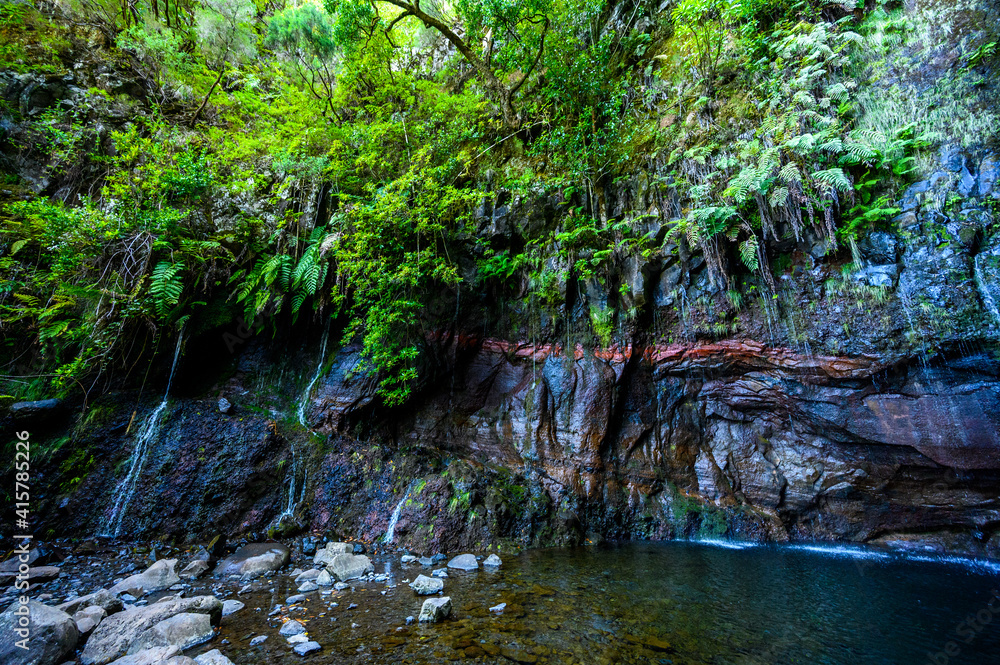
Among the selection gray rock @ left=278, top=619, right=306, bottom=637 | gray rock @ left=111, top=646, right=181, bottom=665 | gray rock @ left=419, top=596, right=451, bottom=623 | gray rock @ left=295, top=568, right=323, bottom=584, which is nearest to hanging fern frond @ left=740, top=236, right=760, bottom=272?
gray rock @ left=419, top=596, right=451, bottom=623

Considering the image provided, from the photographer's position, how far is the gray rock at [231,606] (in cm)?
417

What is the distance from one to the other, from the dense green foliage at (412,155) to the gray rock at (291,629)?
14.9 feet

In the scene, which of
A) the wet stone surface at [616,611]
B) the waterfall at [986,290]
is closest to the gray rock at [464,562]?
the wet stone surface at [616,611]

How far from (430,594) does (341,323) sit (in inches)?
257

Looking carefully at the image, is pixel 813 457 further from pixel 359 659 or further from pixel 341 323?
pixel 341 323

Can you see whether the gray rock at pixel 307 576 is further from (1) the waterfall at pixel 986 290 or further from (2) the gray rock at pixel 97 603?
(1) the waterfall at pixel 986 290

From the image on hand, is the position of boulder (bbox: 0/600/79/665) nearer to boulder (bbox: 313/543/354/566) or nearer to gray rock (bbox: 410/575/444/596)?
boulder (bbox: 313/543/354/566)

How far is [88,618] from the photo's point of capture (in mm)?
3713

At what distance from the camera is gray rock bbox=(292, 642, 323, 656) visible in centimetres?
329

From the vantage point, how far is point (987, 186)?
5.71m

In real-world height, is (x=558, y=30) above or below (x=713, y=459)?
above

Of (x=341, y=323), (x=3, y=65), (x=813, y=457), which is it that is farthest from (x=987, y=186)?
(x=3, y=65)

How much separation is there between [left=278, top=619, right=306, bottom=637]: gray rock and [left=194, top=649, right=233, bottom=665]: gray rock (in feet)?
2.00

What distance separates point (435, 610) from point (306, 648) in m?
1.17
